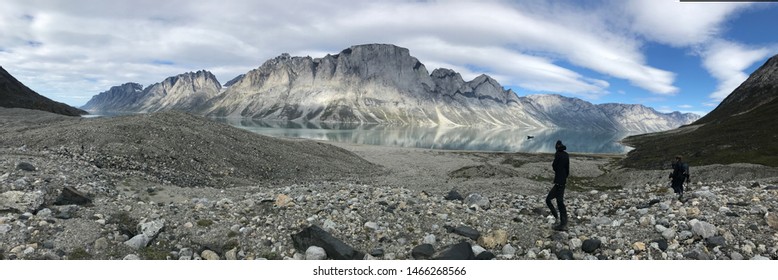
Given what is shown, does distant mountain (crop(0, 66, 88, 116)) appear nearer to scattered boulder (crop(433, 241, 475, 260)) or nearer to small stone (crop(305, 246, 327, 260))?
small stone (crop(305, 246, 327, 260))

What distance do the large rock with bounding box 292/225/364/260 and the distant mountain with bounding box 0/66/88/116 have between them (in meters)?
174

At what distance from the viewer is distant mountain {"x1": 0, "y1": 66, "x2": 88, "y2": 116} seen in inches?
5773

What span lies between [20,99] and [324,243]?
701ft

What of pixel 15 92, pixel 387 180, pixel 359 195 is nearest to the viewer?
pixel 359 195

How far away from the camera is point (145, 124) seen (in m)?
34.1

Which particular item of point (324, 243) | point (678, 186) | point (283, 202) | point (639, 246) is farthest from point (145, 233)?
point (678, 186)

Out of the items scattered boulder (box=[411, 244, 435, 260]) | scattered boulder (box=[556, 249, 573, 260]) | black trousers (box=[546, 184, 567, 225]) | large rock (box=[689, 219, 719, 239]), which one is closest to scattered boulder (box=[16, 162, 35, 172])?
scattered boulder (box=[411, 244, 435, 260])

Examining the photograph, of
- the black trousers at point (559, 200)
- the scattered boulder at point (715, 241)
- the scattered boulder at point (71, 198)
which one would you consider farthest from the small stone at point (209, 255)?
the scattered boulder at point (715, 241)

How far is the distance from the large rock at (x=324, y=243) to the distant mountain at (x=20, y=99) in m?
174

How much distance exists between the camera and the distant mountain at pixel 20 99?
481ft

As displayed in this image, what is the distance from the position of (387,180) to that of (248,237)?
Result: 2997cm
